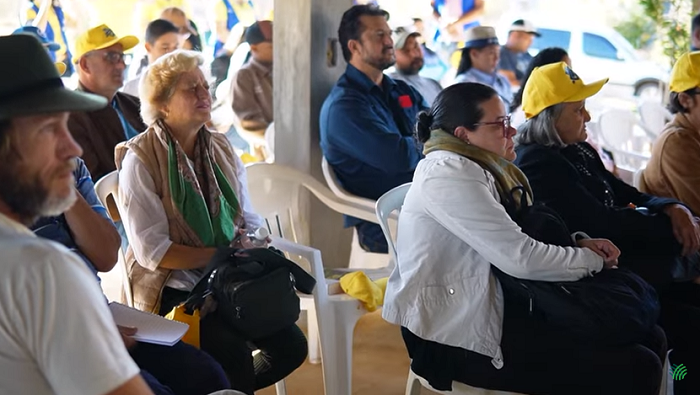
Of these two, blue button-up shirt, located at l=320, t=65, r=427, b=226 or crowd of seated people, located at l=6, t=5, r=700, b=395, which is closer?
crowd of seated people, located at l=6, t=5, r=700, b=395

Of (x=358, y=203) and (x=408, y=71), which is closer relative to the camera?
(x=358, y=203)

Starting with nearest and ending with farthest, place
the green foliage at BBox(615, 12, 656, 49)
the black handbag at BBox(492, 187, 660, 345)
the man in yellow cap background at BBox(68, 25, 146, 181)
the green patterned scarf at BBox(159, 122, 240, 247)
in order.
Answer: the black handbag at BBox(492, 187, 660, 345)
the green patterned scarf at BBox(159, 122, 240, 247)
the man in yellow cap background at BBox(68, 25, 146, 181)
the green foliage at BBox(615, 12, 656, 49)

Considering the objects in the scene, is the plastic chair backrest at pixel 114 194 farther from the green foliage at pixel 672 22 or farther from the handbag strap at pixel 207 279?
the green foliage at pixel 672 22

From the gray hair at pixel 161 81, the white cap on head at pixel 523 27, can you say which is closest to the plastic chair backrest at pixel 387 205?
the gray hair at pixel 161 81

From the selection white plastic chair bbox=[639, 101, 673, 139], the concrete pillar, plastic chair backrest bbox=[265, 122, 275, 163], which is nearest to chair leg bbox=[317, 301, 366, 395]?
the concrete pillar

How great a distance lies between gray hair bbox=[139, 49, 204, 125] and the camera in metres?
2.48

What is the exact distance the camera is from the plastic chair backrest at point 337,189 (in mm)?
3350

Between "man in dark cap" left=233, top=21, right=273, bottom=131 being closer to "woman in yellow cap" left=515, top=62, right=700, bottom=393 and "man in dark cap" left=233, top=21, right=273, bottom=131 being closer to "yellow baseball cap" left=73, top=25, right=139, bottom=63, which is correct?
"yellow baseball cap" left=73, top=25, right=139, bottom=63

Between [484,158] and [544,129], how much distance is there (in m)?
0.47

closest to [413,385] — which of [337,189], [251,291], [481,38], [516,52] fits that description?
[251,291]

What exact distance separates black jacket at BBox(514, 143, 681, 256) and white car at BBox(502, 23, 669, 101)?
5.00m

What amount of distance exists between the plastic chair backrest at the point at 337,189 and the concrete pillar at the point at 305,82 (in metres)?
0.16

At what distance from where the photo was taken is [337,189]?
344 centimetres

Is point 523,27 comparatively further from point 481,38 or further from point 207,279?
point 207,279
